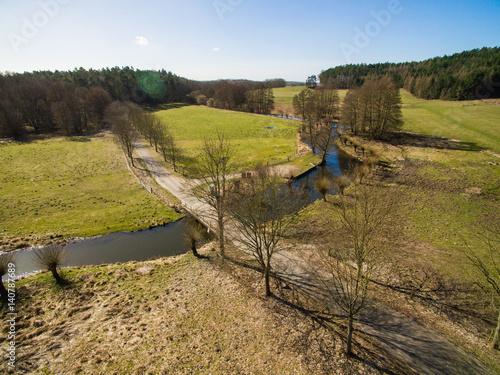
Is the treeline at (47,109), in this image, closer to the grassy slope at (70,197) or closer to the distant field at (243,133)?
the grassy slope at (70,197)

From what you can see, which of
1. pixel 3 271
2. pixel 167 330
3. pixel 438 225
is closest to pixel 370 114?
pixel 438 225

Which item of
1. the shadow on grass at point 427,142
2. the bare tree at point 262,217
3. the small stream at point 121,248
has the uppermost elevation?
the bare tree at point 262,217

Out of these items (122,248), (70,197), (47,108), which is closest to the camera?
(122,248)

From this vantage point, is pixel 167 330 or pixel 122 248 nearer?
pixel 167 330

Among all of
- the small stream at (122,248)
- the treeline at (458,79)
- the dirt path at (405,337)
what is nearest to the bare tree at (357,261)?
the dirt path at (405,337)

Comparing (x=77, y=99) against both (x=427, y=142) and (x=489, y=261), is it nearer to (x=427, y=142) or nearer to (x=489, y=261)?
(x=427, y=142)

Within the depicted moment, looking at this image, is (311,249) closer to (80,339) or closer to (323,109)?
(80,339)
